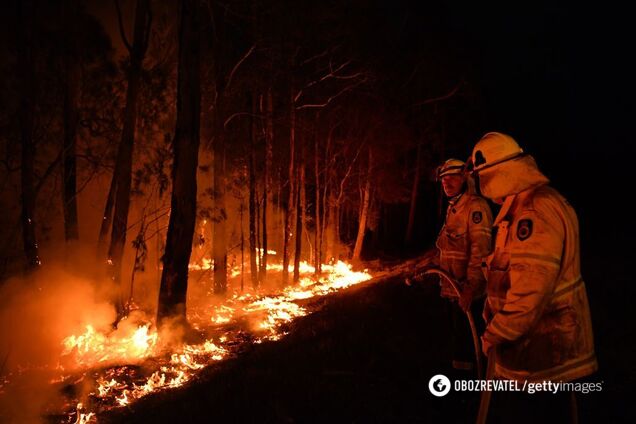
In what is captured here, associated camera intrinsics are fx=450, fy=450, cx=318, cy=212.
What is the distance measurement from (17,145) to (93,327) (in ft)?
19.1

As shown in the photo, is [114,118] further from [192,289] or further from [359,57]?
[359,57]

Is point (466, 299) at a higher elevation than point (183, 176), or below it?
below

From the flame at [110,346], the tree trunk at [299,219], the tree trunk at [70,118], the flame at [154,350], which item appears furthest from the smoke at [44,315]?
the tree trunk at [299,219]

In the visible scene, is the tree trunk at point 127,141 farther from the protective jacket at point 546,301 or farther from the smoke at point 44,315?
the protective jacket at point 546,301

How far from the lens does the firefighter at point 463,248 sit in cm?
450

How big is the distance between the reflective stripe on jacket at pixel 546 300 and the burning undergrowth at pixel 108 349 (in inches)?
221

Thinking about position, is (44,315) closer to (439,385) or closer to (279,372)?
(279,372)

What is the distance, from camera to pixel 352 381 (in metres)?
5.79

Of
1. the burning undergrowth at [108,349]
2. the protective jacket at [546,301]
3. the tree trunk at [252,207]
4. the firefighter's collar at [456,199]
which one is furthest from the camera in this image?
the tree trunk at [252,207]

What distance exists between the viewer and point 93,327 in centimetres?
995

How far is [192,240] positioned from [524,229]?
8.49 metres

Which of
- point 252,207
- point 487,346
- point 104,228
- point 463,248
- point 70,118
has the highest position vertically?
point 70,118

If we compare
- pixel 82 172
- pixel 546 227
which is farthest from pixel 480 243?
pixel 82 172

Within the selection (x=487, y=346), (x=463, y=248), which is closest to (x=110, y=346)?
(x=463, y=248)
